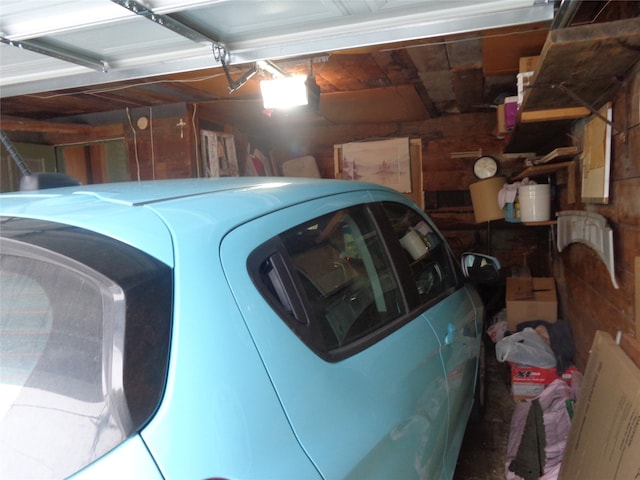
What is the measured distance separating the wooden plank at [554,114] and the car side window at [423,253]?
0.93 meters

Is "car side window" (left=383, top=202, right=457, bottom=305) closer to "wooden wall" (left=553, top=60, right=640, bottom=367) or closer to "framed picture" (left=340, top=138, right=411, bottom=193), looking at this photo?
"wooden wall" (left=553, top=60, right=640, bottom=367)

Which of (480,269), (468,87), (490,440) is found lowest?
(490,440)

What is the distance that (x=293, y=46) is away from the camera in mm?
2051

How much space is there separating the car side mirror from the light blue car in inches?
55.2

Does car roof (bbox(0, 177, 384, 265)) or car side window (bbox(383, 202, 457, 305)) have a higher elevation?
car roof (bbox(0, 177, 384, 265))

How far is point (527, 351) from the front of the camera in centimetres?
345

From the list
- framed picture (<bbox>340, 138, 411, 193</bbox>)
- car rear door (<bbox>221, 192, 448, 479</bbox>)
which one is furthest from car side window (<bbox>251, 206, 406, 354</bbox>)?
framed picture (<bbox>340, 138, 411, 193</bbox>)

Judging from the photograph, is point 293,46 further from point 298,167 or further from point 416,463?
point 298,167

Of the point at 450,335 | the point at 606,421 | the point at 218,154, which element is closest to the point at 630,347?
the point at 606,421

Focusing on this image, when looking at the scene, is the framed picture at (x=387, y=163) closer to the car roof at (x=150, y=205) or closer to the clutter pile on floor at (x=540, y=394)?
the clutter pile on floor at (x=540, y=394)

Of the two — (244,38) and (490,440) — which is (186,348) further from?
(490,440)

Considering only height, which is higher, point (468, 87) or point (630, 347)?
point (468, 87)

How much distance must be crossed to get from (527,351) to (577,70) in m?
2.29

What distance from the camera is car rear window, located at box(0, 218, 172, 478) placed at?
0.76 metres
